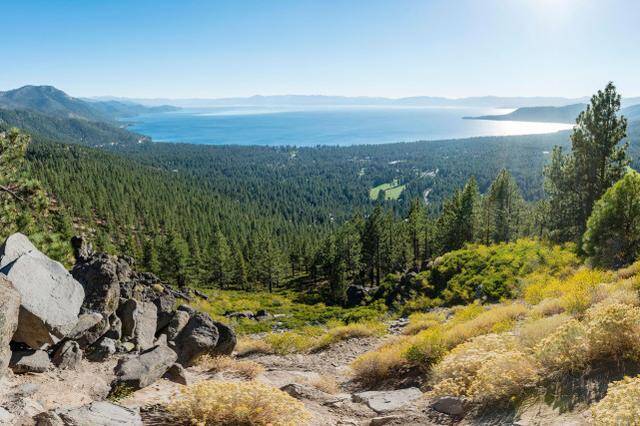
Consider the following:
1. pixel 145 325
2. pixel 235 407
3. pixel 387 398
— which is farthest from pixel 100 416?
pixel 145 325

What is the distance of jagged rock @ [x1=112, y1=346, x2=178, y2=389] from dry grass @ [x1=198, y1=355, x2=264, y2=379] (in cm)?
220

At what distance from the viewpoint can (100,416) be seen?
6.22m

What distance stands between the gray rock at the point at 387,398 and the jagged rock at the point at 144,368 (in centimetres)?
459

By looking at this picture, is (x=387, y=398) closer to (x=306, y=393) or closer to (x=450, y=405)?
(x=450, y=405)

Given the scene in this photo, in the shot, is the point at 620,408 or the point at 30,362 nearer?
the point at 620,408

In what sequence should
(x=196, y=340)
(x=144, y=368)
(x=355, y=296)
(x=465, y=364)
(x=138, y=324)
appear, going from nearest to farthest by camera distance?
(x=465, y=364) → (x=144, y=368) → (x=138, y=324) → (x=196, y=340) → (x=355, y=296)

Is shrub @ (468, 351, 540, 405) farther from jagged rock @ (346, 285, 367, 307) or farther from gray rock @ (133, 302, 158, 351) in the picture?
jagged rock @ (346, 285, 367, 307)

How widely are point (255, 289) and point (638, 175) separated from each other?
192 feet

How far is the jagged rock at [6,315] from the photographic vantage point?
692cm

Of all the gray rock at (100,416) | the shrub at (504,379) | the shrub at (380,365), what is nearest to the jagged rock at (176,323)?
the shrub at (380,365)

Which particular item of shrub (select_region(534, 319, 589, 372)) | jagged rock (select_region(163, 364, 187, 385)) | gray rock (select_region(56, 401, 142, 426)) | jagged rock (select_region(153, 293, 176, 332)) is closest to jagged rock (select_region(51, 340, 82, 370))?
jagged rock (select_region(163, 364, 187, 385))

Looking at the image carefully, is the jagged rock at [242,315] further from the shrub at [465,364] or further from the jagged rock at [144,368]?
the shrub at [465,364]

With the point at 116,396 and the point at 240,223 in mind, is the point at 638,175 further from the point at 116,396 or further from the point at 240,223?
the point at 240,223

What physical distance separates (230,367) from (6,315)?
6138 mm
